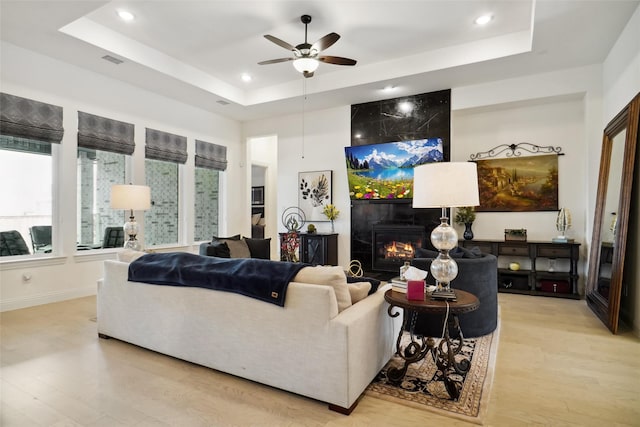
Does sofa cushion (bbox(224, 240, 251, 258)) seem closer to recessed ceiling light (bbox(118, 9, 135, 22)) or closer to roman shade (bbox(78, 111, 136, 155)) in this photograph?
roman shade (bbox(78, 111, 136, 155))

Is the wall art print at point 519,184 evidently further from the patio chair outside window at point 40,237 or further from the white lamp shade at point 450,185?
the patio chair outside window at point 40,237

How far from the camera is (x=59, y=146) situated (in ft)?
15.1

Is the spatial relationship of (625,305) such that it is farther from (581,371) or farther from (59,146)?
(59,146)

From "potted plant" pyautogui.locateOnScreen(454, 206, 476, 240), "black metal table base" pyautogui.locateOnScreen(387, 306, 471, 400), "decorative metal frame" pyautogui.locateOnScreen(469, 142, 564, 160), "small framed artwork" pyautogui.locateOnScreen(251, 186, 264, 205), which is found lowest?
"black metal table base" pyautogui.locateOnScreen(387, 306, 471, 400)

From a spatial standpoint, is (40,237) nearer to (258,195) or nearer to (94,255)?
(94,255)

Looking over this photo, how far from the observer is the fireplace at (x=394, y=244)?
18.7ft

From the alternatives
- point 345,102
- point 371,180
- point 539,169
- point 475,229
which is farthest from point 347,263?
point 539,169

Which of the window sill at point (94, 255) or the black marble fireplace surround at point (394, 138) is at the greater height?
the black marble fireplace surround at point (394, 138)

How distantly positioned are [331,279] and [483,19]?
365cm

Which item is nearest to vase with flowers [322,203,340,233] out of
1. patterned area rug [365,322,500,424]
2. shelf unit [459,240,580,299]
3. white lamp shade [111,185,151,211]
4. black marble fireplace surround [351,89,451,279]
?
black marble fireplace surround [351,89,451,279]

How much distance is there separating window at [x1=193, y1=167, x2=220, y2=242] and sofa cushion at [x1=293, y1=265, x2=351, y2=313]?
4.89 metres

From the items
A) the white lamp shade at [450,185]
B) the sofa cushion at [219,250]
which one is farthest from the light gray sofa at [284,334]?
the sofa cushion at [219,250]

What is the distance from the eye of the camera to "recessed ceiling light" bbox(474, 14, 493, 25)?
13.0ft

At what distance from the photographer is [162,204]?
607cm
